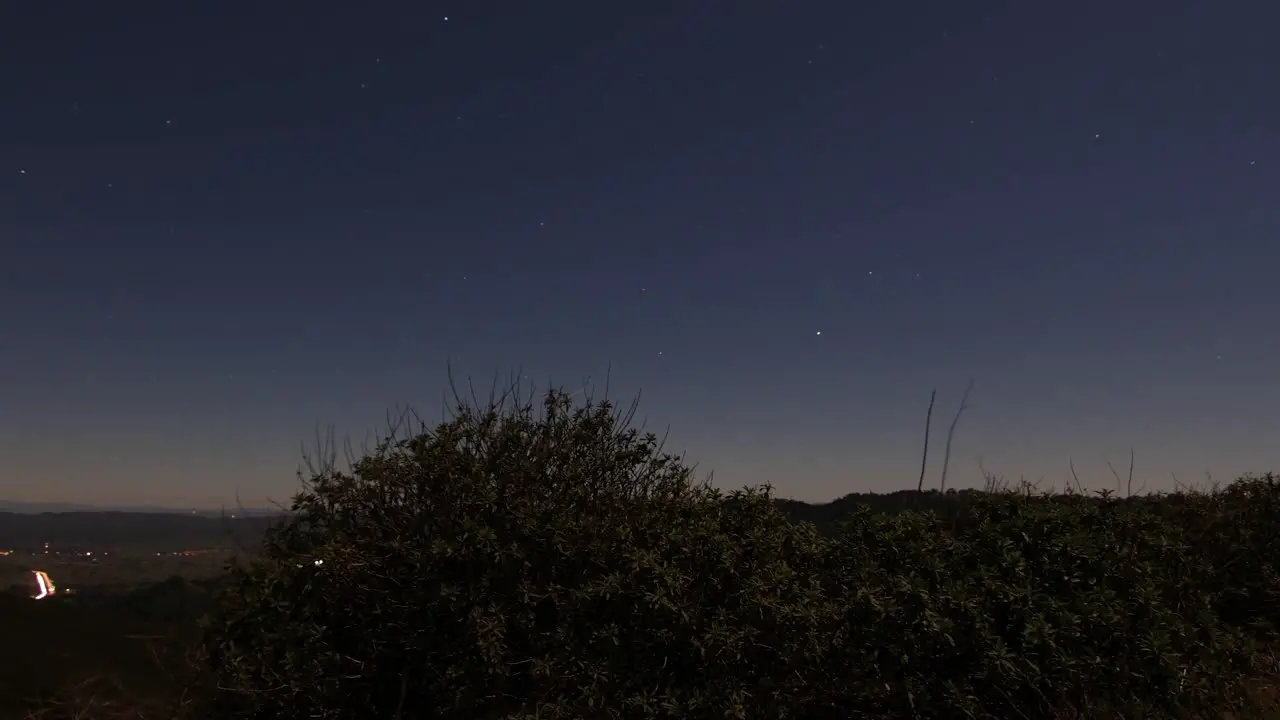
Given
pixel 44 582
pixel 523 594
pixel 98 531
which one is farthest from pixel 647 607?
pixel 98 531

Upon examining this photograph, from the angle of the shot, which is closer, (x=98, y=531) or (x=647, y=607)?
(x=647, y=607)

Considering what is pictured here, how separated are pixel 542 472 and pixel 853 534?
2.98 metres

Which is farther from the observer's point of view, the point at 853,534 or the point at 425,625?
the point at 853,534

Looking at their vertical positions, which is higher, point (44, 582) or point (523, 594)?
point (523, 594)

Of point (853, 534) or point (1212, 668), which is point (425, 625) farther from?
point (1212, 668)

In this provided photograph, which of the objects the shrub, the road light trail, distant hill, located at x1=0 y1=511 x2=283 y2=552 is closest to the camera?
the shrub

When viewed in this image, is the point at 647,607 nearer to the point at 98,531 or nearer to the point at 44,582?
the point at 44,582

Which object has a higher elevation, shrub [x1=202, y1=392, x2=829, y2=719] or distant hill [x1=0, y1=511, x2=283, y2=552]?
shrub [x1=202, y1=392, x2=829, y2=719]

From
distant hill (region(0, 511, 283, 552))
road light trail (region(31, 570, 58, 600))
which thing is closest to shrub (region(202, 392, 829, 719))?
road light trail (region(31, 570, 58, 600))

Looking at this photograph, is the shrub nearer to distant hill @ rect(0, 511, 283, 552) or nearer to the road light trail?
the road light trail

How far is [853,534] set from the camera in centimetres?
787

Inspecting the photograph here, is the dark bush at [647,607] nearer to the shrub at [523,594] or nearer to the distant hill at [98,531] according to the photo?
the shrub at [523,594]

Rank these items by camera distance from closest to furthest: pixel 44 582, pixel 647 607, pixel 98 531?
pixel 647 607 → pixel 44 582 → pixel 98 531

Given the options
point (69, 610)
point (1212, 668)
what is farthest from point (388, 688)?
point (69, 610)
